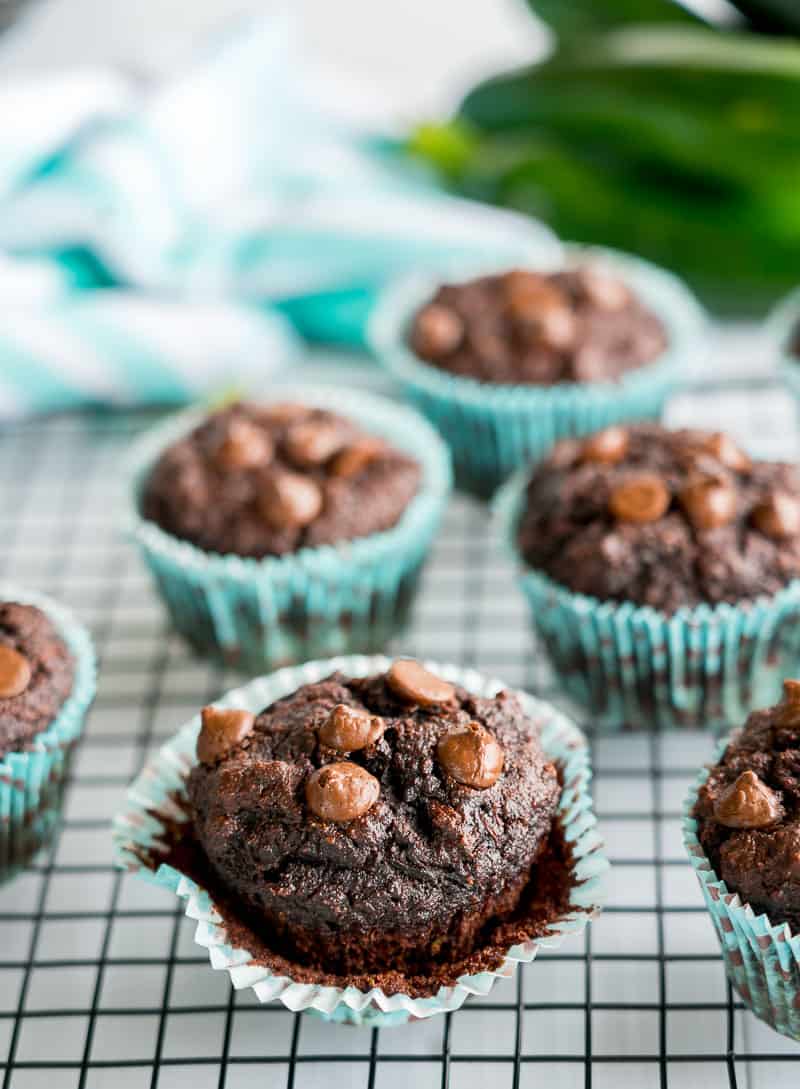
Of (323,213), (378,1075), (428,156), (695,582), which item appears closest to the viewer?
(378,1075)

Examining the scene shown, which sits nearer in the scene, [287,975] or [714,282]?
[287,975]

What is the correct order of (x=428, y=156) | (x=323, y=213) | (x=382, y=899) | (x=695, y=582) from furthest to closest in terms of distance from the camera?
(x=428, y=156) < (x=323, y=213) < (x=695, y=582) < (x=382, y=899)

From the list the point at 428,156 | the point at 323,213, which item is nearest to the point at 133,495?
the point at 323,213

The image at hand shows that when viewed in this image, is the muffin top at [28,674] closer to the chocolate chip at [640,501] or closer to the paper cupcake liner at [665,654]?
the paper cupcake liner at [665,654]

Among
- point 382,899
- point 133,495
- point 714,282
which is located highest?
point 382,899

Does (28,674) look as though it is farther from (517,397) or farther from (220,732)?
(517,397)

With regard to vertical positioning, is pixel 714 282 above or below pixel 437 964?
below

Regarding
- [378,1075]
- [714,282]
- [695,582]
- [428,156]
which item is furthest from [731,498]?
[428,156]

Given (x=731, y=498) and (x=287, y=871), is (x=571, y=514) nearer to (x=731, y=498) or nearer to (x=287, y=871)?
(x=731, y=498)
